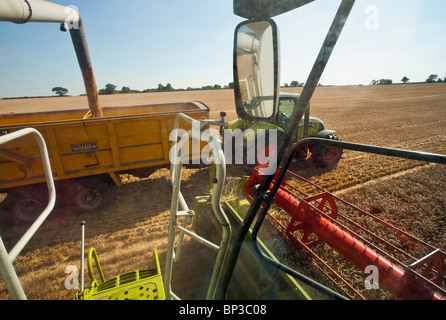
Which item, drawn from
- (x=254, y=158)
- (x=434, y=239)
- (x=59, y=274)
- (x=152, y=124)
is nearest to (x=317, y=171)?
(x=254, y=158)

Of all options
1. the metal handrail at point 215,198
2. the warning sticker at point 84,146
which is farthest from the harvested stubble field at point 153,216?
the metal handrail at point 215,198

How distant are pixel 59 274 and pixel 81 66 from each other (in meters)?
4.04

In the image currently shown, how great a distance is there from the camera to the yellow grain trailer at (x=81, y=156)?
3568 mm

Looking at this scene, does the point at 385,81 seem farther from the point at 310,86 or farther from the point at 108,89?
the point at 310,86

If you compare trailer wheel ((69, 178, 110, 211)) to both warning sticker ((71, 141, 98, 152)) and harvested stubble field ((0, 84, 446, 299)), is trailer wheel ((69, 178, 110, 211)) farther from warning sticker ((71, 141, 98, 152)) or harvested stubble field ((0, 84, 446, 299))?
warning sticker ((71, 141, 98, 152))

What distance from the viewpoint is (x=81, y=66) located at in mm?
4594

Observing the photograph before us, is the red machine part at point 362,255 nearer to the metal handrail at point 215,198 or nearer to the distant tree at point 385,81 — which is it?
the metal handrail at point 215,198

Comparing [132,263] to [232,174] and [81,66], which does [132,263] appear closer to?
[232,174]

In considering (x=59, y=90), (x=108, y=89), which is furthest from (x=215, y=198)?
(x=59, y=90)

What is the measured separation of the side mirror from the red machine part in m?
1.65

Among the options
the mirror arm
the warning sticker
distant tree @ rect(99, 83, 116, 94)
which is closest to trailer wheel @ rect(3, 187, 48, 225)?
the warning sticker

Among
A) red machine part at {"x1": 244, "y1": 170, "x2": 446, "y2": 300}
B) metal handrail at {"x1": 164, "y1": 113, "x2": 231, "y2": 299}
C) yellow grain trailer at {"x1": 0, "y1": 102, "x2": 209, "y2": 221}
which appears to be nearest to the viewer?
metal handrail at {"x1": 164, "y1": 113, "x2": 231, "y2": 299}

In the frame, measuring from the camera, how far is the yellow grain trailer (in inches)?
140
